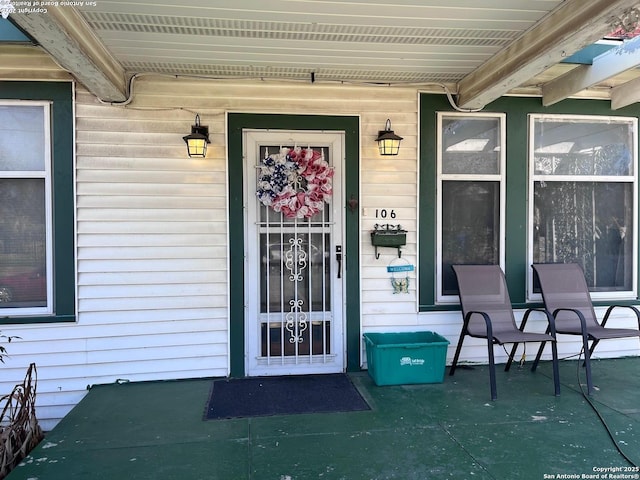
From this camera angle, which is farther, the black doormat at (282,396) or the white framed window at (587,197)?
the white framed window at (587,197)

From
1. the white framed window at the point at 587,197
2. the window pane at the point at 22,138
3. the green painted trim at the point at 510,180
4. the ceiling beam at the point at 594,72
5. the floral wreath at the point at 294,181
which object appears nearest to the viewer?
the ceiling beam at the point at 594,72

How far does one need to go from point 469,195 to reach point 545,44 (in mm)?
1493

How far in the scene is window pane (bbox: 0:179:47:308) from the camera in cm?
343

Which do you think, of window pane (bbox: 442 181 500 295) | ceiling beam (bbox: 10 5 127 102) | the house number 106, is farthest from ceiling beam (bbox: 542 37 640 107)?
ceiling beam (bbox: 10 5 127 102)

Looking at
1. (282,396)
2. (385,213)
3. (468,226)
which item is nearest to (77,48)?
(385,213)

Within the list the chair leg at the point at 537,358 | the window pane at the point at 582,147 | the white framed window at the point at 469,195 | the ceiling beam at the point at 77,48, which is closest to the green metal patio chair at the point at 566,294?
the chair leg at the point at 537,358

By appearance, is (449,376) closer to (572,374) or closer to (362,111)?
(572,374)

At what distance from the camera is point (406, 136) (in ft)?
12.7

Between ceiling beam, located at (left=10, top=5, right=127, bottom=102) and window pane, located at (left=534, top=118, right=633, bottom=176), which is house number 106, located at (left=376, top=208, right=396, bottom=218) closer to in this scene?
window pane, located at (left=534, top=118, right=633, bottom=176)

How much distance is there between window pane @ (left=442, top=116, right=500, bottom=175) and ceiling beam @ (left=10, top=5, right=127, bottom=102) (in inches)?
106

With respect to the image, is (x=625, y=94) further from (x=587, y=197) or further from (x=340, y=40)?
(x=340, y=40)

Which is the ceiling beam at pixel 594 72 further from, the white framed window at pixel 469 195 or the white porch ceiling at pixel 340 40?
the white framed window at pixel 469 195

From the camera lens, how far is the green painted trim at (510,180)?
153 inches

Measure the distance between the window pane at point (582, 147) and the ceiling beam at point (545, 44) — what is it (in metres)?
0.80
